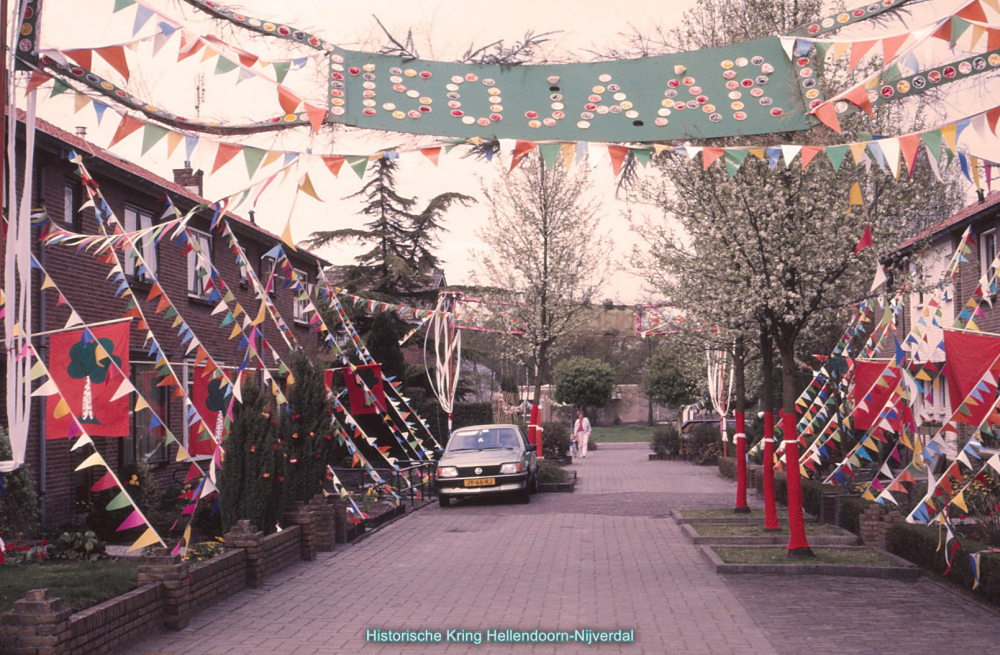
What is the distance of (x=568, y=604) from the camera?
915 cm

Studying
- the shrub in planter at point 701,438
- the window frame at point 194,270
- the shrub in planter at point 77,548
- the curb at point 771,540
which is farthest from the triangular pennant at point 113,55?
the shrub in planter at point 701,438

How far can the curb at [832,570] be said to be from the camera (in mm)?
10531

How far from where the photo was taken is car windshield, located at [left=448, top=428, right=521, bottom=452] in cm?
2161

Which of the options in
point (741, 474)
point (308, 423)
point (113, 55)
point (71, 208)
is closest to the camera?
point (113, 55)

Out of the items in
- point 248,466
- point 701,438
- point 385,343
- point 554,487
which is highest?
point 385,343

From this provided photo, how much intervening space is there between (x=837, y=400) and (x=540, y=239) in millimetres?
13101

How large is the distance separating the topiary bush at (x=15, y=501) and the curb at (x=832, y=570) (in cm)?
846

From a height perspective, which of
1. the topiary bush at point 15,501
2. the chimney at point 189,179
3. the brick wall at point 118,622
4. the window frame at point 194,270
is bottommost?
the brick wall at point 118,622

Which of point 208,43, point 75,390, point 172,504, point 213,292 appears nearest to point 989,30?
point 208,43

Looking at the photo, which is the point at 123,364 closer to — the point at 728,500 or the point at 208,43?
the point at 208,43

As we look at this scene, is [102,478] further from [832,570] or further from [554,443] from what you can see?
[554,443]

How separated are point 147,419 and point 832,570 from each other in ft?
42.9

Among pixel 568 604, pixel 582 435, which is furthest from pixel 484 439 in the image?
pixel 582 435

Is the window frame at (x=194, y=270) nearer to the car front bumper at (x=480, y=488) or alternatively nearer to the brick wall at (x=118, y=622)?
the car front bumper at (x=480, y=488)
